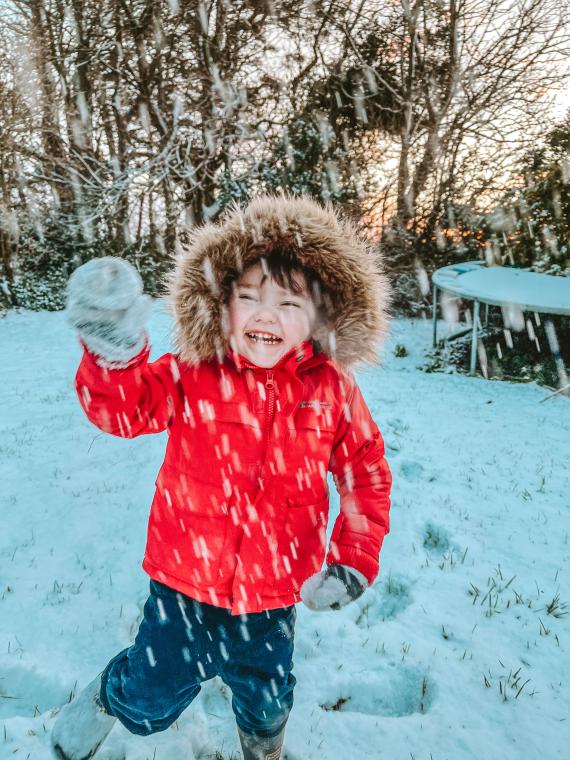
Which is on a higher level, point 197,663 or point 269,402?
point 269,402

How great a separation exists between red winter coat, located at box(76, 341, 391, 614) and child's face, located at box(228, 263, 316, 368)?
45mm

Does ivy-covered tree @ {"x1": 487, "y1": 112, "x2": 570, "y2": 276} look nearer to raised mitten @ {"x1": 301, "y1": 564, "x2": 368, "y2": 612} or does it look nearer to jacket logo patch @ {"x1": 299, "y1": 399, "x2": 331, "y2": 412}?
jacket logo patch @ {"x1": 299, "y1": 399, "x2": 331, "y2": 412}

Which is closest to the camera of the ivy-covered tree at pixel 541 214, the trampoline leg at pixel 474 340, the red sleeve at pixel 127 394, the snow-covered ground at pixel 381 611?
the red sleeve at pixel 127 394

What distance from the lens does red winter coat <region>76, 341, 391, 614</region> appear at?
60.5 inches

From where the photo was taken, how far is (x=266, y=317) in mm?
1648

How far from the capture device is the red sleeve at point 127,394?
1.35m

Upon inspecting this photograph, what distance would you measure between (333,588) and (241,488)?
1.31 ft

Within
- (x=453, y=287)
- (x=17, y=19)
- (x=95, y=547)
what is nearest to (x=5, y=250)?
(x=17, y=19)

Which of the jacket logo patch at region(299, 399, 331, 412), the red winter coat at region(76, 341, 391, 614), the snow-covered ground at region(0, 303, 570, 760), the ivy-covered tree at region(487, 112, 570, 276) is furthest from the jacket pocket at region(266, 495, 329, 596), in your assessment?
the ivy-covered tree at region(487, 112, 570, 276)

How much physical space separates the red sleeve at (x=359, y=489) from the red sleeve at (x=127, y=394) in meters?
0.61

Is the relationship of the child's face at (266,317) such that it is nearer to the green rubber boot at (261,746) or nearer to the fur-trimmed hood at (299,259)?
the fur-trimmed hood at (299,259)

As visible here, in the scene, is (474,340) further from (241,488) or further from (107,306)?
(107,306)

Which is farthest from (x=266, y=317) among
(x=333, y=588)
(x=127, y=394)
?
(x=333, y=588)

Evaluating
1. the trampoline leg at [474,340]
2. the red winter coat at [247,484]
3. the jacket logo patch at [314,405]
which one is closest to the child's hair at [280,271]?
the red winter coat at [247,484]
